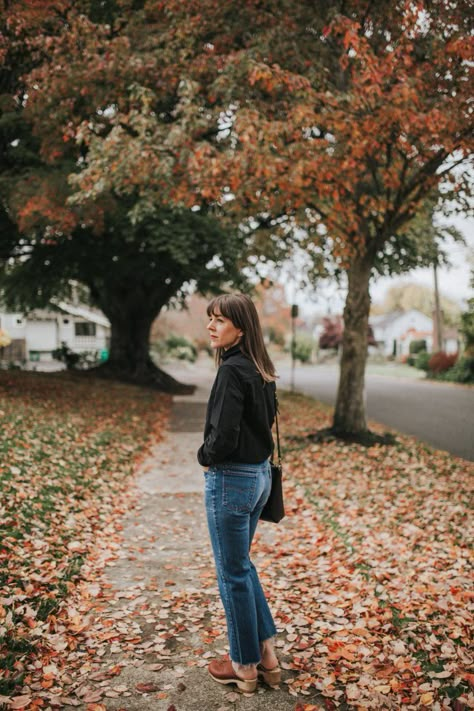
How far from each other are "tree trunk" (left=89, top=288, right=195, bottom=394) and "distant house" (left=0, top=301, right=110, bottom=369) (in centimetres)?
2128

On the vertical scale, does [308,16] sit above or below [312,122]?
above

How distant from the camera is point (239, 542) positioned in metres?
3.30

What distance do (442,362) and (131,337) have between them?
1634 cm

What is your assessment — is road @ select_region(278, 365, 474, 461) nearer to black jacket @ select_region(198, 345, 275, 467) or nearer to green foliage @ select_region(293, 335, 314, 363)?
black jacket @ select_region(198, 345, 275, 467)

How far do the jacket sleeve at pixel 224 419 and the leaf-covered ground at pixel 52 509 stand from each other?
1742mm

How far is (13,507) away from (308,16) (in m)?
8.80

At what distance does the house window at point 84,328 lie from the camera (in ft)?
180

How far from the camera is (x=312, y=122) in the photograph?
893cm

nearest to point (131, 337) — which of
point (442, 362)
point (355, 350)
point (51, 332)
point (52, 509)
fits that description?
point (355, 350)

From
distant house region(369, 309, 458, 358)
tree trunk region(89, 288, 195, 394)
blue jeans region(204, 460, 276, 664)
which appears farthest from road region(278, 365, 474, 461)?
distant house region(369, 309, 458, 358)

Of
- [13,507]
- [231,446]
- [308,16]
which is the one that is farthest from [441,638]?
[308,16]

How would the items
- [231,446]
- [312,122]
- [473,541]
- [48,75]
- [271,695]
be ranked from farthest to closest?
[48,75] < [312,122] < [473,541] < [271,695] < [231,446]

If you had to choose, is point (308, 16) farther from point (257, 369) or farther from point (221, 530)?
point (221, 530)

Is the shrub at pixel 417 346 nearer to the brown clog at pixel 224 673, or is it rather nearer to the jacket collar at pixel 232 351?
the brown clog at pixel 224 673
